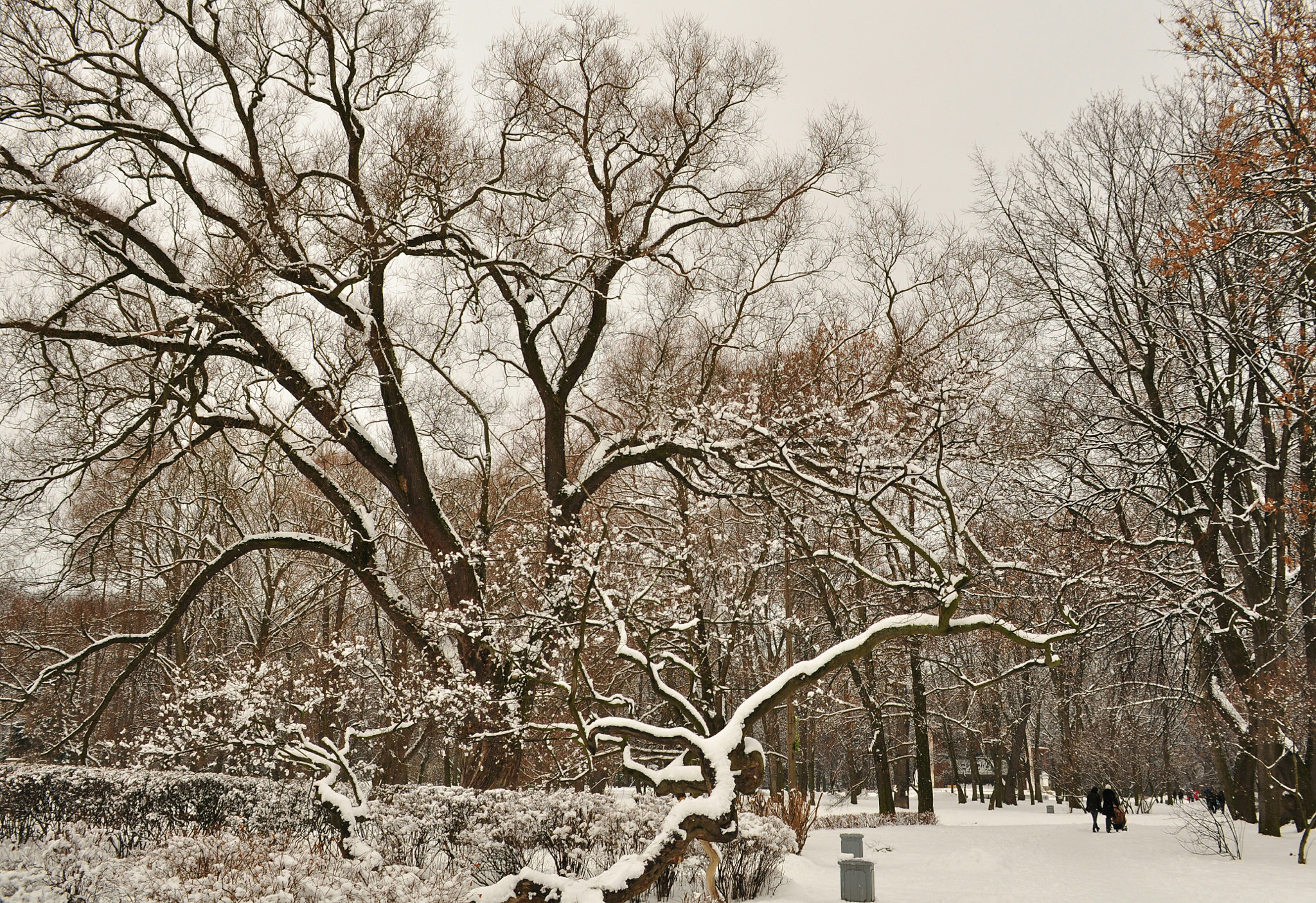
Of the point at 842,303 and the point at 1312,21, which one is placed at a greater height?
the point at 842,303

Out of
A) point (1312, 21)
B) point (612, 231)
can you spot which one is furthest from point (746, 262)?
point (1312, 21)

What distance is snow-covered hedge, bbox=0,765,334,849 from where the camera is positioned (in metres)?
11.6

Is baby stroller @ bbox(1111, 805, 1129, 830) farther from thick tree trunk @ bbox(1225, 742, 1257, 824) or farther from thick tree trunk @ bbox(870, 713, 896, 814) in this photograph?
thick tree trunk @ bbox(870, 713, 896, 814)

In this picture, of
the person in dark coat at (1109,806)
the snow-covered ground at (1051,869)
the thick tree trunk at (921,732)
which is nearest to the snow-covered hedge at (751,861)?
the snow-covered ground at (1051,869)

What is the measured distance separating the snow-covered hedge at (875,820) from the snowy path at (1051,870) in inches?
97.0

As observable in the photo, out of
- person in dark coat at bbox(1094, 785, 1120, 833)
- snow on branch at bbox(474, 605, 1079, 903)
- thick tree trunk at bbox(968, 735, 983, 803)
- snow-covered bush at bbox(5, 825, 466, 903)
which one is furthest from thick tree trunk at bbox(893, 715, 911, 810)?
snow-covered bush at bbox(5, 825, 466, 903)

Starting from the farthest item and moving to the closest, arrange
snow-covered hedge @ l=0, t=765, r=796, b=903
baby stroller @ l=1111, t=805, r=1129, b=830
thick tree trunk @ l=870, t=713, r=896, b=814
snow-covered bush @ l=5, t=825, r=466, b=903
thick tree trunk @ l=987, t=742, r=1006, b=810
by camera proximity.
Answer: thick tree trunk @ l=987, t=742, r=1006, b=810
thick tree trunk @ l=870, t=713, r=896, b=814
baby stroller @ l=1111, t=805, r=1129, b=830
snow-covered hedge @ l=0, t=765, r=796, b=903
snow-covered bush @ l=5, t=825, r=466, b=903

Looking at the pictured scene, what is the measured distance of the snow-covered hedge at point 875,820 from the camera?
20719mm

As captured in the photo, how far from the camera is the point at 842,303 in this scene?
1688cm

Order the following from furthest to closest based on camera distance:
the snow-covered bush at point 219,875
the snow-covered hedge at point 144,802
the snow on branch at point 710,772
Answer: the snow-covered hedge at point 144,802, the snow on branch at point 710,772, the snow-covered bush at point 219,875

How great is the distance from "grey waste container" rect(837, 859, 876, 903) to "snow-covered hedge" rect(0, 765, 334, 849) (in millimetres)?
6738

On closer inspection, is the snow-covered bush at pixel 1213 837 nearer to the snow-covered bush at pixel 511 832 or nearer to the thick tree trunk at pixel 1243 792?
the thick tree trunk at pixel 1243 792

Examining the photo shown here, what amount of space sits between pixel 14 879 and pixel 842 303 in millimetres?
14733

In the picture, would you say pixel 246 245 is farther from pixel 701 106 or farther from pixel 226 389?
pixel 701 106
